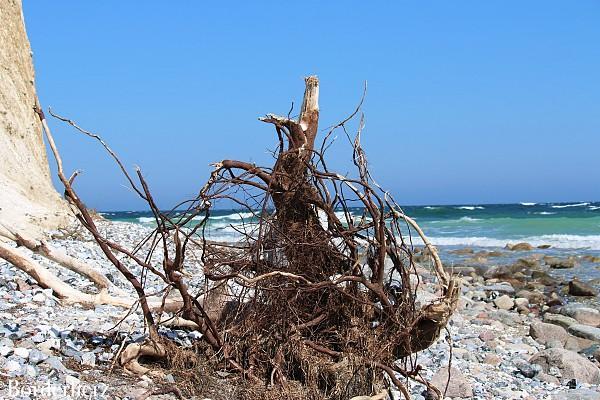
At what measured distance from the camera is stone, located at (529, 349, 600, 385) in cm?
741

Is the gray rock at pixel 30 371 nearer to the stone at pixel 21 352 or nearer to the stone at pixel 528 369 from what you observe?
the stone at pixel 21 352

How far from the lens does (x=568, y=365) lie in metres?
7.52

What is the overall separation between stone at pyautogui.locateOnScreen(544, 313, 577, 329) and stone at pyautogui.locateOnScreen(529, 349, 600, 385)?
3350 mm

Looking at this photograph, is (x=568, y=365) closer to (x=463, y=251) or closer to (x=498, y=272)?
(x=498, y=272)

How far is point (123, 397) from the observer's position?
4379mm

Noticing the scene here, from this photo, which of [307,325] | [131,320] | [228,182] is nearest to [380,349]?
[307,325]

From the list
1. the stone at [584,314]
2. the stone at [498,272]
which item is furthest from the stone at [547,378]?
the stone at [498,272]

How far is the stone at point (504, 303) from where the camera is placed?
1327 cm

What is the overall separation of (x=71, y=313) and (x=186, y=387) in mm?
1883

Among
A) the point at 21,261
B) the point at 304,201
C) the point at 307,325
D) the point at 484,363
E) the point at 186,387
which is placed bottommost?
the point at 484,363

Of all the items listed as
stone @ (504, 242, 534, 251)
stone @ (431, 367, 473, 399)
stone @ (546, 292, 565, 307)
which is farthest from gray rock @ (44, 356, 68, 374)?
stone @ (504, 242, 534, 251)

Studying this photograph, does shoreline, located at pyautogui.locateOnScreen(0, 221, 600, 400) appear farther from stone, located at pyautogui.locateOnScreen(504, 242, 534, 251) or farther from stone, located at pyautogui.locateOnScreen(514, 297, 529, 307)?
stone, located at pyautogui.locateOnScreen(504, 242, 534, 251)

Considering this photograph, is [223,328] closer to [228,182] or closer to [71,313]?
[228,182]

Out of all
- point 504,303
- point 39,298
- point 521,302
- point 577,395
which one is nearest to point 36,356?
point 39,298
